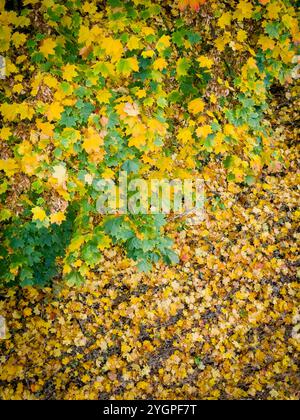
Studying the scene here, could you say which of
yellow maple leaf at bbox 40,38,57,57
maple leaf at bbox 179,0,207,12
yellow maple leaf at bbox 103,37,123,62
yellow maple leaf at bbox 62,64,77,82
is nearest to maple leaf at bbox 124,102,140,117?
yellow maple leaf at bbox 103,37,123,62

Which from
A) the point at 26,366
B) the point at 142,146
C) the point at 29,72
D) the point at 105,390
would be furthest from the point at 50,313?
the point at 29,72

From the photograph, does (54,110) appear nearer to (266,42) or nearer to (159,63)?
(159,63)

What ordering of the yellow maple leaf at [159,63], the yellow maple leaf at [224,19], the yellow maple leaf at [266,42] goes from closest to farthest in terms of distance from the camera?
the yellow maple leaf at [159,63] → the yellow maple leaf at [224,19] → the yellow maple leaf at [266,42]

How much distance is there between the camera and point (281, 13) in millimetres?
3836

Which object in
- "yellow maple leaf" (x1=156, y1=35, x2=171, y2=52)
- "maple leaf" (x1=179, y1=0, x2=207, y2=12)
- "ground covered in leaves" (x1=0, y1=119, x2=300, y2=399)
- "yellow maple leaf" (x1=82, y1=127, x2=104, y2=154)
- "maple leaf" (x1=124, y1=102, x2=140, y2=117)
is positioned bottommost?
"ground covered in leaves" (x1=0, y1=119, x2=300, y2=399)

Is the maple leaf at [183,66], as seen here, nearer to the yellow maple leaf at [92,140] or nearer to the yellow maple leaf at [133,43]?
the yellow maple leaf at [133,43]

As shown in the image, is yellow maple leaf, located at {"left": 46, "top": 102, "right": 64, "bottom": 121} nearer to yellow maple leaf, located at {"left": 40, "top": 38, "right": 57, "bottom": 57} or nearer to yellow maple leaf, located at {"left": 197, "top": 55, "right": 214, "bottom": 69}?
yellow maple leaf, located at {"left": 40, "top": 38, "right": 57, "bottom": 57}

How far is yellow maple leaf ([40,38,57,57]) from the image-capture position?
3.36 m

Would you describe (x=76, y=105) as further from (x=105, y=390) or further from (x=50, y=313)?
(x=105, y=390)

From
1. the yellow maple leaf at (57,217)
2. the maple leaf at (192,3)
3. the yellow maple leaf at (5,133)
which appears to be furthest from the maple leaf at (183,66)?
the yellow maple leaf at (57,217)

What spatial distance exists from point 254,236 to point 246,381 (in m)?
1.96

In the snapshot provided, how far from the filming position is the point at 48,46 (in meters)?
3.36

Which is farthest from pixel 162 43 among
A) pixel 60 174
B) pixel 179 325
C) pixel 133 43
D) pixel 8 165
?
pixel 179 325

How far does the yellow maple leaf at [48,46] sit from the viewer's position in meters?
3.36
